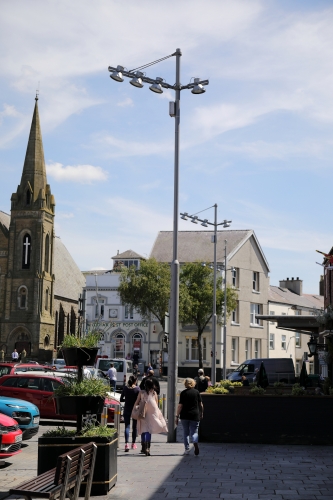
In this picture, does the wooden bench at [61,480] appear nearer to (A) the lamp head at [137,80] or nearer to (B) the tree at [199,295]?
(A) the lamp head at [137,80]

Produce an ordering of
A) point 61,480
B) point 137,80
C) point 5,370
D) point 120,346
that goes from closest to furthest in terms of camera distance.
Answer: point 61,480 < point 137,80 < point 5,370 < point 120,346

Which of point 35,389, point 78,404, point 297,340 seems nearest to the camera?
point 78,404

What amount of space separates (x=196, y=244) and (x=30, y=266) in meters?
19.2

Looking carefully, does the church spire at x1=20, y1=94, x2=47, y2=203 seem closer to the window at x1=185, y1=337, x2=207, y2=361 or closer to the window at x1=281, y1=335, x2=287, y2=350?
the window at x1=185, y1=337, x2=207, y2=361

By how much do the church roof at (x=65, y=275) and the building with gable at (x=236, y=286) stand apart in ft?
71.4

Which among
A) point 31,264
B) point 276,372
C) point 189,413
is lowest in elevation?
point 189,413

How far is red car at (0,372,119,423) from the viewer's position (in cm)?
2259

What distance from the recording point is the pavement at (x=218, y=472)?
11.4 meters

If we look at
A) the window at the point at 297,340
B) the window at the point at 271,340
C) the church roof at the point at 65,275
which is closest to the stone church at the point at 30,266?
the church roof at the point at 65,275

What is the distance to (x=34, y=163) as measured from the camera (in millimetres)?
82688

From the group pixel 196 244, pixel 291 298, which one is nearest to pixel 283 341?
pixel 291 298

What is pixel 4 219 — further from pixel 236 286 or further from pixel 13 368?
pixel 13 368

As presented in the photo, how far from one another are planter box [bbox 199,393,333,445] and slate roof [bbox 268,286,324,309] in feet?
185

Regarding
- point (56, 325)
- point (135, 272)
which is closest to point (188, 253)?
point (135, 272)
